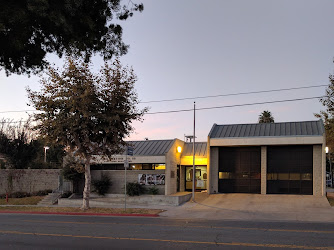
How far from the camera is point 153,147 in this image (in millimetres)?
30188

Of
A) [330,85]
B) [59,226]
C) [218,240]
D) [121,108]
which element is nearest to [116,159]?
[121,108]

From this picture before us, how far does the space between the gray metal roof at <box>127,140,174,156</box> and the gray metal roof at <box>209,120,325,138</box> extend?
378 cm

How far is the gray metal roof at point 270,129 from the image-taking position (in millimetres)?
27681

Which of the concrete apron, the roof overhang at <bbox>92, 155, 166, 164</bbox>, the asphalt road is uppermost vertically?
the roof overhang at <bbox>92, 155, 166, 164</bbox>

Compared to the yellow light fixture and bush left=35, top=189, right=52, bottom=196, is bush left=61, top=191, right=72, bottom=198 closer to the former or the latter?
bush left=35, top=189, right=52, bottom=196

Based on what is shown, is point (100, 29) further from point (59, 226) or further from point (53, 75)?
point (53, 75)

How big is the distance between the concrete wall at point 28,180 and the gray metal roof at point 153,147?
6994 millimetres

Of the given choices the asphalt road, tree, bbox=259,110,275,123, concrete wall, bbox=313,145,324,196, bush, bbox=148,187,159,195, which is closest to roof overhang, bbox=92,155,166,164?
bush, bbox=148,187,159,195

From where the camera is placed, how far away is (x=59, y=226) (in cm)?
1478

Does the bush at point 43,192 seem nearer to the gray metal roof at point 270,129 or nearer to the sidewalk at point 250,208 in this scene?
the sidewalk at point 250,208

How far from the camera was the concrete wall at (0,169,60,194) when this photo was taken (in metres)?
30.4

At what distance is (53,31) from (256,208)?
18.2m

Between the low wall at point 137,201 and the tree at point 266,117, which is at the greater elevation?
the tree at point 266,117

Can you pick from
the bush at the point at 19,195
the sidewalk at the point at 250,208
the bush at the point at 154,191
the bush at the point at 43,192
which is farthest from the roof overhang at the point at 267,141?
the bush at the point at 19,195
